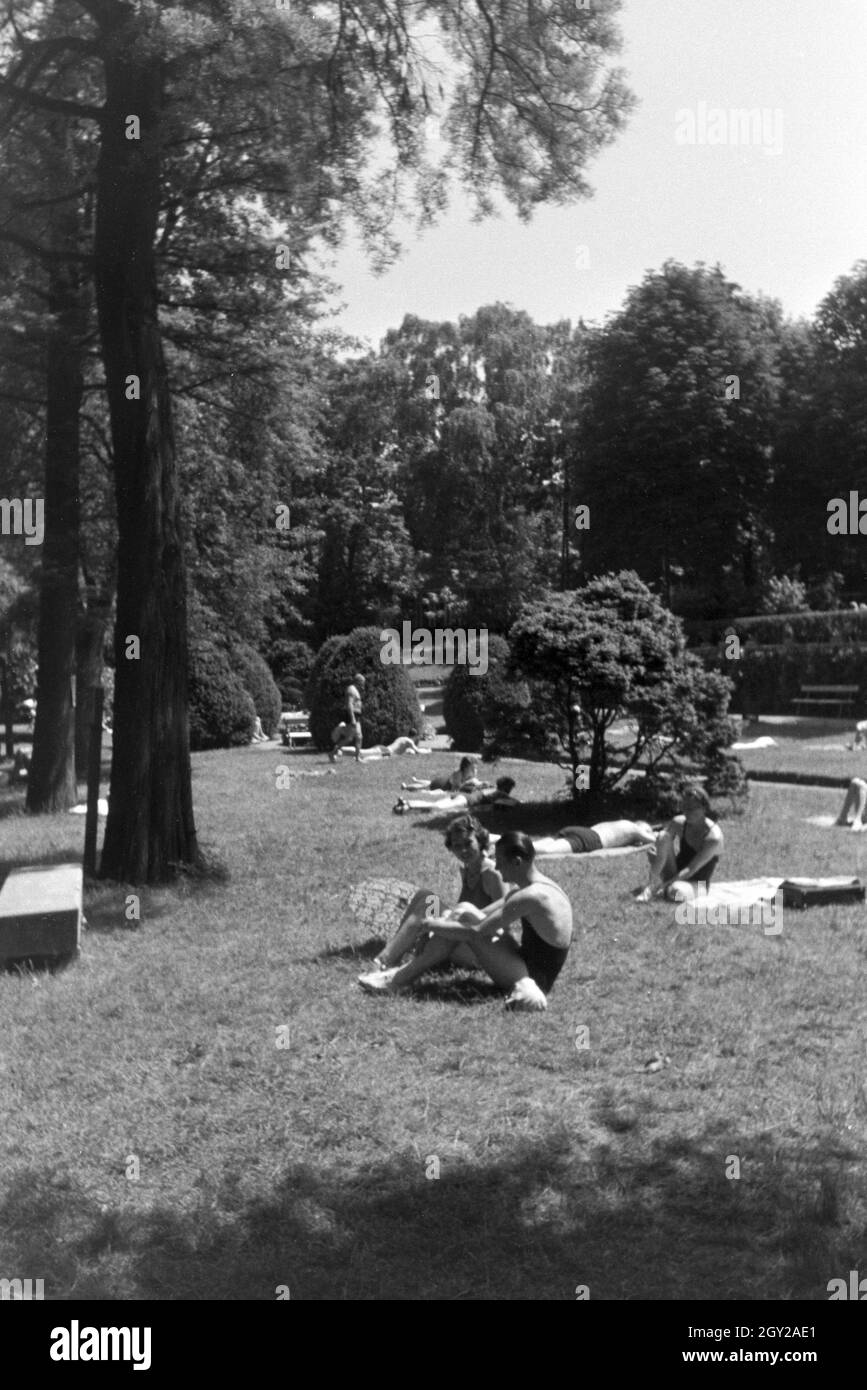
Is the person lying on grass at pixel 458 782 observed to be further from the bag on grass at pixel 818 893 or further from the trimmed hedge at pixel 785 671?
the trimmed hedge at pixel 785 671

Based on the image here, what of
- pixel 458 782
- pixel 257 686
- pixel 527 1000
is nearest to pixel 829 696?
pixel 257 686

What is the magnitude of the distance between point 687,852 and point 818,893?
43.2 inches

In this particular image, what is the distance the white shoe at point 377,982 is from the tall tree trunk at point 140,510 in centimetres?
450

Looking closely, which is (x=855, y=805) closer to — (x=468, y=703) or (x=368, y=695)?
(x=468, y=703)

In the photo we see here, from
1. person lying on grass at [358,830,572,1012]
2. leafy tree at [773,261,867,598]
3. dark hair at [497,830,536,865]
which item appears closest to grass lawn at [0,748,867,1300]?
person lying on grass at [358,830,572,1012]

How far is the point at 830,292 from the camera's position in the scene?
136 feet

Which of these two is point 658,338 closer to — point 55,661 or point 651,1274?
point 55,661

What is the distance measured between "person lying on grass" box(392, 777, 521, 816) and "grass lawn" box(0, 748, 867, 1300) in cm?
581

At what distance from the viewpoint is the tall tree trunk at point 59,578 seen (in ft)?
61.0

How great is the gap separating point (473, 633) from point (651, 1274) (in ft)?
85.8

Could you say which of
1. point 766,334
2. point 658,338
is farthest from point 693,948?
point 766,334

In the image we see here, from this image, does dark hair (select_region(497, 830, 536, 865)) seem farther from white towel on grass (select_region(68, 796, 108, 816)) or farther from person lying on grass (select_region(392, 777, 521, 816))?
white towel on grass (select_region(68, 796, 108, 816))

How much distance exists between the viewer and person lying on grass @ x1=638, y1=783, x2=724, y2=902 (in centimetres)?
1139

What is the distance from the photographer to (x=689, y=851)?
1157 centimetres
